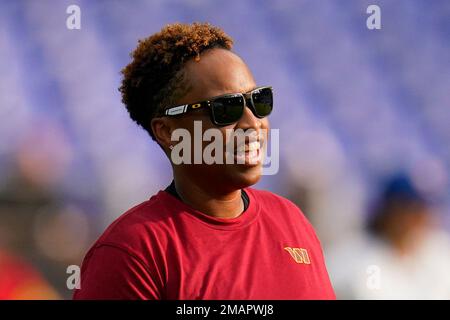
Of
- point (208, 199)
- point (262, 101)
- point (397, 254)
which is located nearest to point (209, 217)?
point (208, 199)

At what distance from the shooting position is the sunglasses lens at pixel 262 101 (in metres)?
1.58

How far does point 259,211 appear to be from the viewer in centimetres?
169

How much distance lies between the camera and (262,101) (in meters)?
1.59

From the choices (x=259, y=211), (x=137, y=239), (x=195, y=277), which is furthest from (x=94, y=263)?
(x=259, y=211)

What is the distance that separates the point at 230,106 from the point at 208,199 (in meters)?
0.25

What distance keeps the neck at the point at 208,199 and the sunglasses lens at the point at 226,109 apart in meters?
0.18

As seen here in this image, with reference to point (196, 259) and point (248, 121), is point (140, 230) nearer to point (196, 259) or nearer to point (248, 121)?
point (196, 259)

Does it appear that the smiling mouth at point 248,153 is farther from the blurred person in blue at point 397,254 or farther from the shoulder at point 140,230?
the blurred person in blue at point 397,254

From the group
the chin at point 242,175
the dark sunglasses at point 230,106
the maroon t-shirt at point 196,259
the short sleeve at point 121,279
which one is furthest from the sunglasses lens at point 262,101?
the short sleeve at point 121,279

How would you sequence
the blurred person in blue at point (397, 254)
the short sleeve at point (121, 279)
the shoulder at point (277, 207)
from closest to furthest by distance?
the short sleeve at point (121, 279), the shoulder at point (277, 207), the blurred person in blue at point (397, 254)

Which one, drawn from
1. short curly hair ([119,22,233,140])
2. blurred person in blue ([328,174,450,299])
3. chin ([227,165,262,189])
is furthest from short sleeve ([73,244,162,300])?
blurred person in blue ([328,174,450,299])

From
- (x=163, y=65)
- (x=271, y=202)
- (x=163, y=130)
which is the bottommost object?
(x=271, y=202)

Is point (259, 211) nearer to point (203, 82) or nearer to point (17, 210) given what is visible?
point (203, 82)
